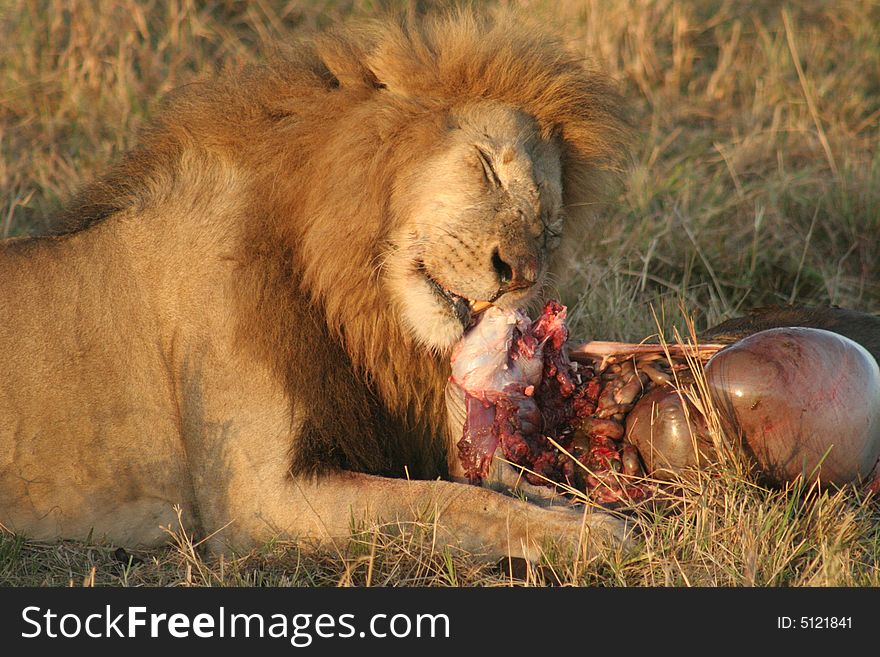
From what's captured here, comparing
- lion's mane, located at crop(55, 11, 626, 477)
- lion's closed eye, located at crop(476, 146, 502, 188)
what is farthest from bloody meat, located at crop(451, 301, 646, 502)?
lion's closed eye, located at crop(476, 146, 502, 188)

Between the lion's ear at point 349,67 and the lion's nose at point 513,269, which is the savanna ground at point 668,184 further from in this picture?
the lion's nose at point 513,269

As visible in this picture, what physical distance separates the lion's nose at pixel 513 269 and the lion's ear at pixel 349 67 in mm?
623

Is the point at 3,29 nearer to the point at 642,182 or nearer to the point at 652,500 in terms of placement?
the point at 642,182

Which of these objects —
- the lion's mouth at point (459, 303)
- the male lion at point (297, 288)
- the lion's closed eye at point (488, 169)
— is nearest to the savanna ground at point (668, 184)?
the male lion at point (297, 288)

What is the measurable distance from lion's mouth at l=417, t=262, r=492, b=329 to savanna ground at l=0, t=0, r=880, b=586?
0.57m

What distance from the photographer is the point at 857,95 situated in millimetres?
7277

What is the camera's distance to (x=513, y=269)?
3.23 meters

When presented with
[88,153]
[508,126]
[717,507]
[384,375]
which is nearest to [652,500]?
[717,507]

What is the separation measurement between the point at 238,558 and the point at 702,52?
18.4 ft

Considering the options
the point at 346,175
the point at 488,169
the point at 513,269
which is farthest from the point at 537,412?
the point at 346,175

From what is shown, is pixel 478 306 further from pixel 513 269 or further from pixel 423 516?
pixel 423 516

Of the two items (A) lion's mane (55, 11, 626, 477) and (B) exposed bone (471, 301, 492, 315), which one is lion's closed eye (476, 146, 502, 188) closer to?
(A) lion's mane (55, 11, 626, 477)

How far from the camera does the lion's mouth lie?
331cm

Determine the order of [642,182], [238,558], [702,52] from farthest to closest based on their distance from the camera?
[702,52] → [642,182] → [238,558]
